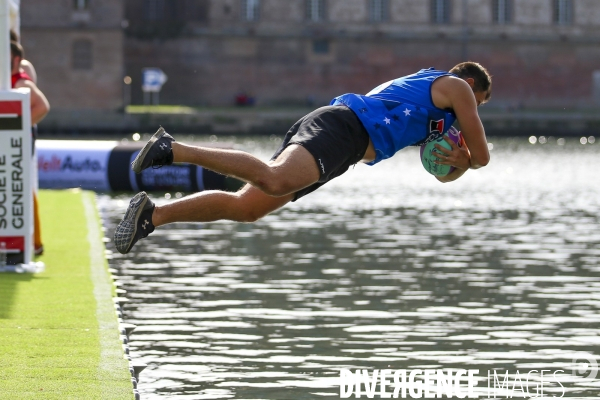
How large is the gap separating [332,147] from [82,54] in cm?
6276

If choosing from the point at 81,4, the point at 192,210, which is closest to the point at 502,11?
the point at 81,4

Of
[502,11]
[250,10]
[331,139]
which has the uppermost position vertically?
[502,11]

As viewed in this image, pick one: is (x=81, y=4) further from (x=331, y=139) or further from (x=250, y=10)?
(x=331, y=139)

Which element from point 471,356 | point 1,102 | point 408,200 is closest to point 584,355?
point 471,356

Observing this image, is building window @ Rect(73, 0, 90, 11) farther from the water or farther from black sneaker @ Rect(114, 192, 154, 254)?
black sneaker @ Rect(114, 192, 154, 254)

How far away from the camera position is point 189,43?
75938mm

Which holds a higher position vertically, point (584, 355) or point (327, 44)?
point (327, 44)

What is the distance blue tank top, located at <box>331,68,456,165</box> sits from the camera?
886 cm

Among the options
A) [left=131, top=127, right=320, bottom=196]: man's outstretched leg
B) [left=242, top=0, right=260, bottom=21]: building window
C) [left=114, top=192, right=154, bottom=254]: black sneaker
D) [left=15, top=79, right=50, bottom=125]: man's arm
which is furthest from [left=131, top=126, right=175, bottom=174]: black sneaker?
[left=242, top=0, right=260, bottom=21]: building window

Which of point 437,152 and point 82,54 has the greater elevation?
point 82,54

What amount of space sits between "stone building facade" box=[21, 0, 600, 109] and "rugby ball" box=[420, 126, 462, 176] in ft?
217

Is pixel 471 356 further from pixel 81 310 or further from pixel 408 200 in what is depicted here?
pixel 408 200

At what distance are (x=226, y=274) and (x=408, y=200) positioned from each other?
43.5ft

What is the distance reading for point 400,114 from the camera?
8.90 meters
